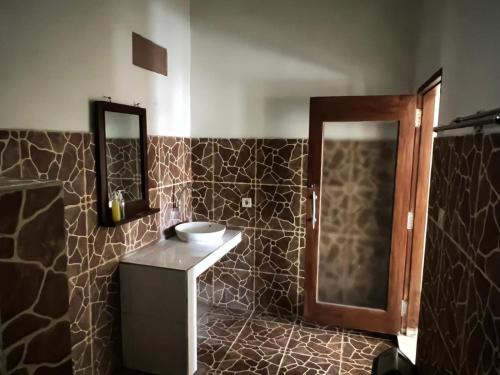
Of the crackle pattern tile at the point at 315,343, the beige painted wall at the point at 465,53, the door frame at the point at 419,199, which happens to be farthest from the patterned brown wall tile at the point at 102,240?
the door frame at the point at 419,199

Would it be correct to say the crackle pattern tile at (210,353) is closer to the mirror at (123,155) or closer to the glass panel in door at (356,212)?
the glass panel in door at (356,212)

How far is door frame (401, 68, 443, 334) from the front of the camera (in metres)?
2.56

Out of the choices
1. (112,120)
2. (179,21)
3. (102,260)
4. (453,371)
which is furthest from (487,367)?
(179,21)

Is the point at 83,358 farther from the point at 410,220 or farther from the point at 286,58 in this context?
the point at 286,58

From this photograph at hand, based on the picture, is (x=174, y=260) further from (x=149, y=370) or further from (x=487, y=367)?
(x=487, y=367)

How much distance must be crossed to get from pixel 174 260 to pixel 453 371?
168 centimetres

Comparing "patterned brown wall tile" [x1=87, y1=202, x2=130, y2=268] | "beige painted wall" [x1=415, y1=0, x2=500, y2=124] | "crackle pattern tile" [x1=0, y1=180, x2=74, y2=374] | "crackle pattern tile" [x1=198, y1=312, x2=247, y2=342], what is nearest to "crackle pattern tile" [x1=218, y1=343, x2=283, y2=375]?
"crackle pattern tile" [x1=198, y1=312, x2=247, y2=342]

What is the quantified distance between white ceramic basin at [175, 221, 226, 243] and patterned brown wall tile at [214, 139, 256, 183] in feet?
1.47

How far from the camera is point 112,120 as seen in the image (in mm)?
2199

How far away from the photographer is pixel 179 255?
8.20ft

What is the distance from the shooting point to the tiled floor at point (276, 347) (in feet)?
8.25

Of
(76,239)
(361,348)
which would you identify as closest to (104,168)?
(76,239)

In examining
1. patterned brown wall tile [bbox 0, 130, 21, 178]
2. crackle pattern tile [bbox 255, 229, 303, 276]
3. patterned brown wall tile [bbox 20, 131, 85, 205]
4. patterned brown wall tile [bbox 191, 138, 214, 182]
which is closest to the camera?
patterned brown wall tile [bbox 0, 130, 21, 178]

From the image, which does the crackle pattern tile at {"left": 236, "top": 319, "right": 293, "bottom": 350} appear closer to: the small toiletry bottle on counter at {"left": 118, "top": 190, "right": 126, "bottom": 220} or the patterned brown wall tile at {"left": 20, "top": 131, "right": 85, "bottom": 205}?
the small toiletry bottle on counter at {"left": 118, "top": 190, "right": 126, "bottom": 220}
